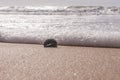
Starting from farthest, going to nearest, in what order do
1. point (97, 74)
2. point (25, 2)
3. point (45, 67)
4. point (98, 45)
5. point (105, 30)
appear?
point (25, 2) → point (105, 30) → point (98, 45) → point (45, 67) → point (97, 74)

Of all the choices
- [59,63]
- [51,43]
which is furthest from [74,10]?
[59,63]


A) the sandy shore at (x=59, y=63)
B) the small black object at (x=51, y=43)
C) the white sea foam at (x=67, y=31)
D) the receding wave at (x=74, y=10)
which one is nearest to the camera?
the sandy shore at (x=59, y=63)

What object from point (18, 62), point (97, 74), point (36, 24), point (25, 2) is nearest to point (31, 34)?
point (36, 24)

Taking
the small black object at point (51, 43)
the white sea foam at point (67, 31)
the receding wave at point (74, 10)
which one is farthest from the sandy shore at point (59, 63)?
the receding wave at point (74, 10)

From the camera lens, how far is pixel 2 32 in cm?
259

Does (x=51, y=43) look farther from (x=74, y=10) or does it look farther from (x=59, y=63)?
(x=74, y=10)

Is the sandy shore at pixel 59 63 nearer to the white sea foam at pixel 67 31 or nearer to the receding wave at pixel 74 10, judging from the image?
the white sea foam at pixel 67 31

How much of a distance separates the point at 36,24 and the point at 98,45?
31.2 inches

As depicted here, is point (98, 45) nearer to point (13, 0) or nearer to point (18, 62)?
point (18, 62)

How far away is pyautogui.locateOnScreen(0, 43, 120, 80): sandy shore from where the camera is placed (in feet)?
5.00

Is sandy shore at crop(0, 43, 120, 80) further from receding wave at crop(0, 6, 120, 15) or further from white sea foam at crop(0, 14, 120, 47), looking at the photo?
receding wave at crop(0, 6, 120, 15)

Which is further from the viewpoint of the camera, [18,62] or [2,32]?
[2,32]

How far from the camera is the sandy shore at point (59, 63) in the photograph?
1525 mm

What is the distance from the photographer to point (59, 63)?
1.73 metres
